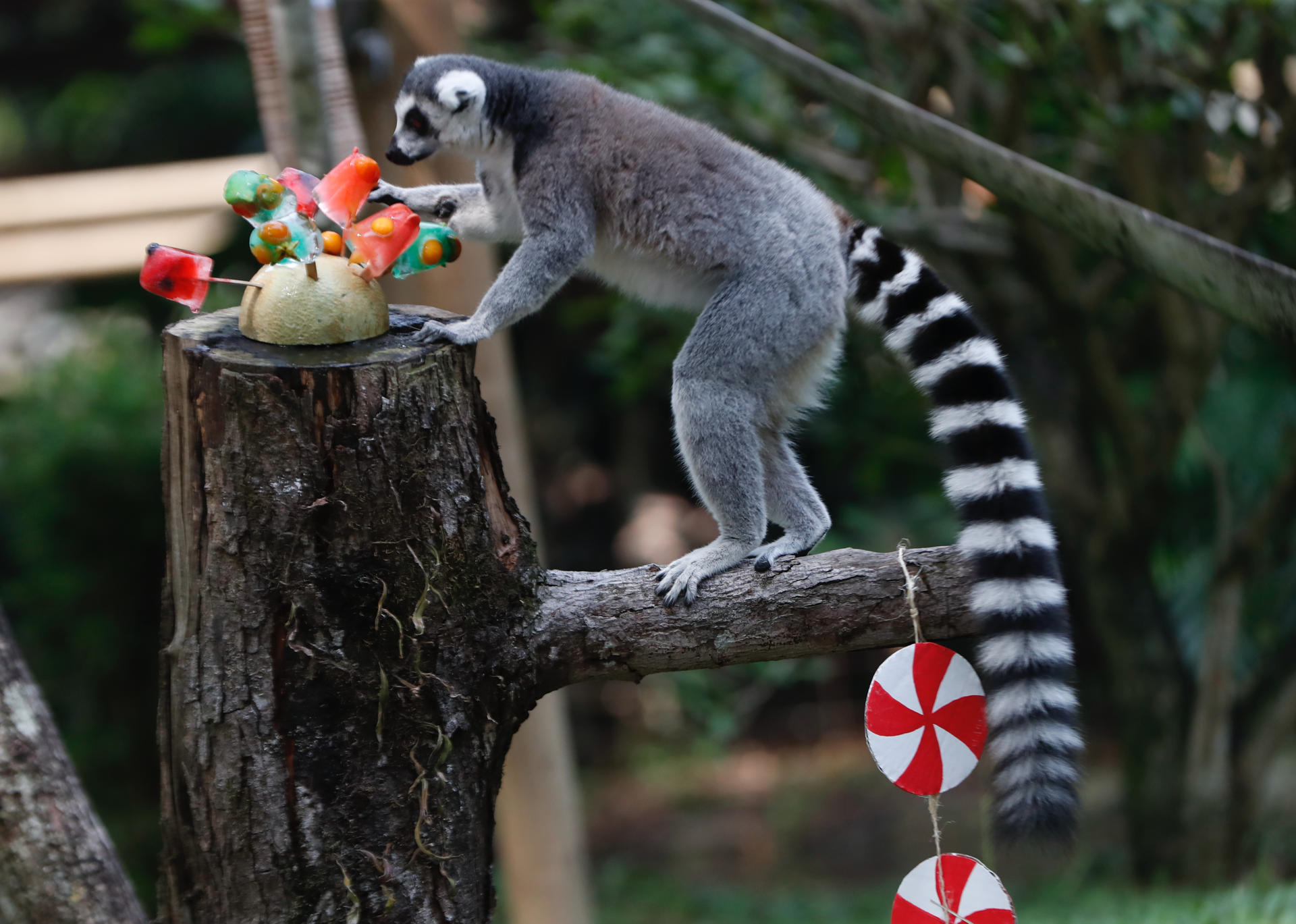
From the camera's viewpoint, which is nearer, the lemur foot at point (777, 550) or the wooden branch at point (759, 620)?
the wooden branch at point (759, 620)

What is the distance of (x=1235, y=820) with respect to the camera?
4.46 meters

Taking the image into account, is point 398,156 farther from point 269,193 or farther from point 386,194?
point 269,193

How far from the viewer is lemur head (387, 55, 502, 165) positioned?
2.39 meters

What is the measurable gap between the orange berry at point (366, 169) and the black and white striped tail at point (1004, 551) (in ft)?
3.58

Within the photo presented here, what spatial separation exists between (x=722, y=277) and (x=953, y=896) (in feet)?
4.46

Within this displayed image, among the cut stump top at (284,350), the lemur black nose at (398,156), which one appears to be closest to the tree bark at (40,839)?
the cut stump top at (284,350)

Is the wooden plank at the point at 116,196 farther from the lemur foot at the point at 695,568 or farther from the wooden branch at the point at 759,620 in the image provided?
the wooden branch at the point at 759,620

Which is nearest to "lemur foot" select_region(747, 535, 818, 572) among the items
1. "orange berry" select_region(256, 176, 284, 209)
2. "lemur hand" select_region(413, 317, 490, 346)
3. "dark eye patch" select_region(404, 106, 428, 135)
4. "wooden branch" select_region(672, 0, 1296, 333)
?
"lemur hand" select_region(413, 317, 490, 346)

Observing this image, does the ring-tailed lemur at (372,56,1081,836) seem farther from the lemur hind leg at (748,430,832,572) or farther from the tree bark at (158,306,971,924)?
the tree bark at (158,306,971,924)

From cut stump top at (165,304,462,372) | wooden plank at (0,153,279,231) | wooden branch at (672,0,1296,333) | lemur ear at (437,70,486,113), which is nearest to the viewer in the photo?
A: wooden branch at (672,0,1296,333)

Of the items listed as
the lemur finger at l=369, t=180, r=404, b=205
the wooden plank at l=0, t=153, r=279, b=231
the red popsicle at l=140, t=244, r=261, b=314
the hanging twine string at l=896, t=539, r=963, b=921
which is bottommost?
the hanging twine string at l=896, t=539, r=963, b=921

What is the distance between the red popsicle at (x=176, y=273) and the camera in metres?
1.84

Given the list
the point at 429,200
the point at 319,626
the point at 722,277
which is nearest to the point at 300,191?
the point at 429,200

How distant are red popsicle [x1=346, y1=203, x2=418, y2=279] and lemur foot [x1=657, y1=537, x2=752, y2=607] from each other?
78cm
